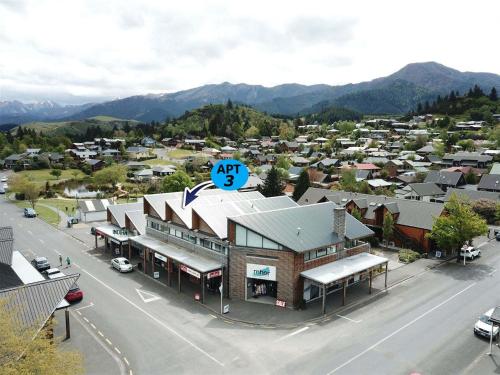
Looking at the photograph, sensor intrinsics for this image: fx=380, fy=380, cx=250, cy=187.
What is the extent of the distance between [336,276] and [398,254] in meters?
18.5

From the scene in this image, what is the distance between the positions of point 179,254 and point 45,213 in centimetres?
4751

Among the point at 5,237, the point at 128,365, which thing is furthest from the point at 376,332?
the point at 5,237

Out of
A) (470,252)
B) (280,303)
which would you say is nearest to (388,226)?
(470,252)

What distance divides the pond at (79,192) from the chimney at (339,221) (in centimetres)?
7206

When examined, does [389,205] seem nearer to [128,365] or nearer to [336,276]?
[336,276]

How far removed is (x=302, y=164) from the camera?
130 metres

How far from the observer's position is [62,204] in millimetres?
83125

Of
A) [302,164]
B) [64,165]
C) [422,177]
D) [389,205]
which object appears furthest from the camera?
[64,165]

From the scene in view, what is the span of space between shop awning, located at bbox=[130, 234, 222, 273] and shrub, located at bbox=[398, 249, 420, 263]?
22969mm

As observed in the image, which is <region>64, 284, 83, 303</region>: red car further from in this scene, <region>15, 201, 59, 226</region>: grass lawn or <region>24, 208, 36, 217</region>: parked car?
<region>24, 208, 36, 217</region>: parked car

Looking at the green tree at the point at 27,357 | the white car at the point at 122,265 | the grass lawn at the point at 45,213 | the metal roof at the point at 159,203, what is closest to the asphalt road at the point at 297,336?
the white car at the point at 122,265

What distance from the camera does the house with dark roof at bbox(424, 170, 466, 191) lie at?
87.4 metres

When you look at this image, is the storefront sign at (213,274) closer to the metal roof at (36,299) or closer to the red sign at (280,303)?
the red sign at (280,303)

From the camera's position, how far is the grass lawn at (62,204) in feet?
251
